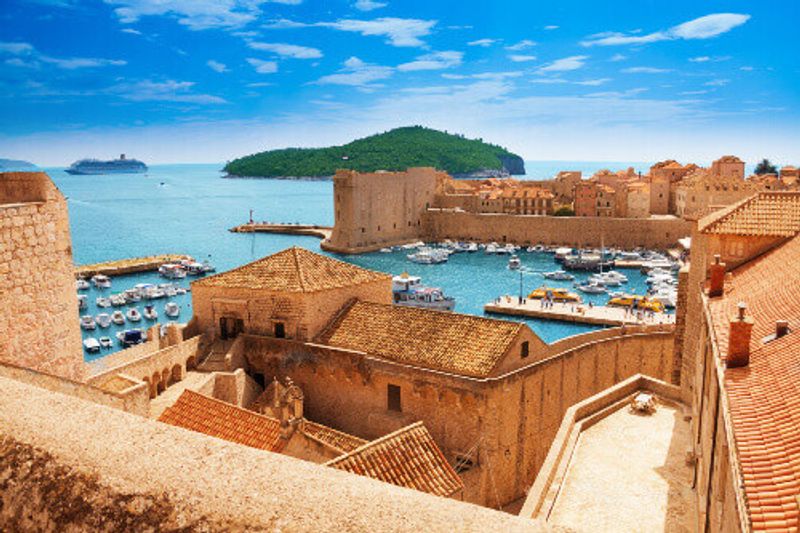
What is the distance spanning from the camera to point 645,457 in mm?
10719

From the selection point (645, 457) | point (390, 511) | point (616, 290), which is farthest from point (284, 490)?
point (616, 290)

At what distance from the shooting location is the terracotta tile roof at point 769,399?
14.3ft

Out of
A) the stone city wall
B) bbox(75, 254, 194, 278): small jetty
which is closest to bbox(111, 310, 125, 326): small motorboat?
bbox(75, 254, 194, 278): small jetty

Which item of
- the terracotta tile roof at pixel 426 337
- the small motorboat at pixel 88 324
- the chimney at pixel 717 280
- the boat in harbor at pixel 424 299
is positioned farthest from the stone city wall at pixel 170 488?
the boat in harbor at pixel 424 299

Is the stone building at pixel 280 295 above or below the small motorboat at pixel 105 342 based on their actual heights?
above

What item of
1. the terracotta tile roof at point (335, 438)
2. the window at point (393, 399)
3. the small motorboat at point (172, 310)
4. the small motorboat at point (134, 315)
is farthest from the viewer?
the small motorboat at point (172, 310)

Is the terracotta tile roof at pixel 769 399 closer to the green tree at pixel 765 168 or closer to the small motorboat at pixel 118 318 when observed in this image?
the small motorboat at pixel 118 318

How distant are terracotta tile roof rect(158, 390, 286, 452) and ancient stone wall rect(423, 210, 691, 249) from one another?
179 feet

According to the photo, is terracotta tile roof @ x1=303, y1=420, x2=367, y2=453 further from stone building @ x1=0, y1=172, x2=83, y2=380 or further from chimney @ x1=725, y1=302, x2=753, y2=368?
chimney @ x1=725, y1=302, x2=753, y2=368

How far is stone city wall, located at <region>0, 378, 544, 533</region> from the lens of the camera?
1.96m

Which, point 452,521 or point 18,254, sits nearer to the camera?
point 452,521

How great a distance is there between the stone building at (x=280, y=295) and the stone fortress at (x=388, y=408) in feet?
0.18

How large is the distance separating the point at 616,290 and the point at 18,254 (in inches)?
1724

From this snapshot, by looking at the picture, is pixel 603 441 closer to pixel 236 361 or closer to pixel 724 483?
pixel 724 483
